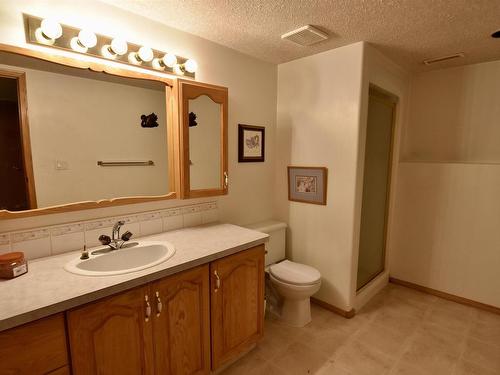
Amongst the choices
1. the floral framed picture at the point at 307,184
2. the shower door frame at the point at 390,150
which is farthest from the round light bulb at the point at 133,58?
the shower door frame at the point at 390,150

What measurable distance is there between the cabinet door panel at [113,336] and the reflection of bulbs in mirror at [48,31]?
1304 mm

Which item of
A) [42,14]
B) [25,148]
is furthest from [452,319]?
[42,14]

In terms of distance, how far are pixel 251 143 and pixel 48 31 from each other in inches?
60.8

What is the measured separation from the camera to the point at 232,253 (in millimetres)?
1635

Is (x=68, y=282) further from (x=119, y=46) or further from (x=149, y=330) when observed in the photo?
(x=119, y=46)

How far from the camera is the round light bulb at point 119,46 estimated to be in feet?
5.07

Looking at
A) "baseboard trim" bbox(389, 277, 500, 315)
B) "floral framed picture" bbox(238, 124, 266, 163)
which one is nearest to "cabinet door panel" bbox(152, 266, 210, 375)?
"floral framed picture" bbox(238, 124, 266, 163)

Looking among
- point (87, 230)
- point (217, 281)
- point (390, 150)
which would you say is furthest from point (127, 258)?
point (390, 150)

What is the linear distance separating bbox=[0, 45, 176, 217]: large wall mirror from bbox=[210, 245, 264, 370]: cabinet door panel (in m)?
0.66

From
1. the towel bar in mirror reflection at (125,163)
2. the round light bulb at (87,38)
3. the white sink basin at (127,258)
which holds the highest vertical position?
the round light bulb at (87,38)

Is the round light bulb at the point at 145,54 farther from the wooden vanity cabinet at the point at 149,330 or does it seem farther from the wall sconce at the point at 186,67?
the wooden vanity cabinet at the point at 149,330

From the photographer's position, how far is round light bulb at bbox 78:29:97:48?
4.71 ft

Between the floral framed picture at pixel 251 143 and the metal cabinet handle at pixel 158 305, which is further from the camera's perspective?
the floral framed picture at pixel 251 143

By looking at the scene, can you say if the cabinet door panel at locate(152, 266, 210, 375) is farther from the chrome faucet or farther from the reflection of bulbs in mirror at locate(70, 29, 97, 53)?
the reflection of bulbs in mirror at locate(70, 29, 97, 53)
